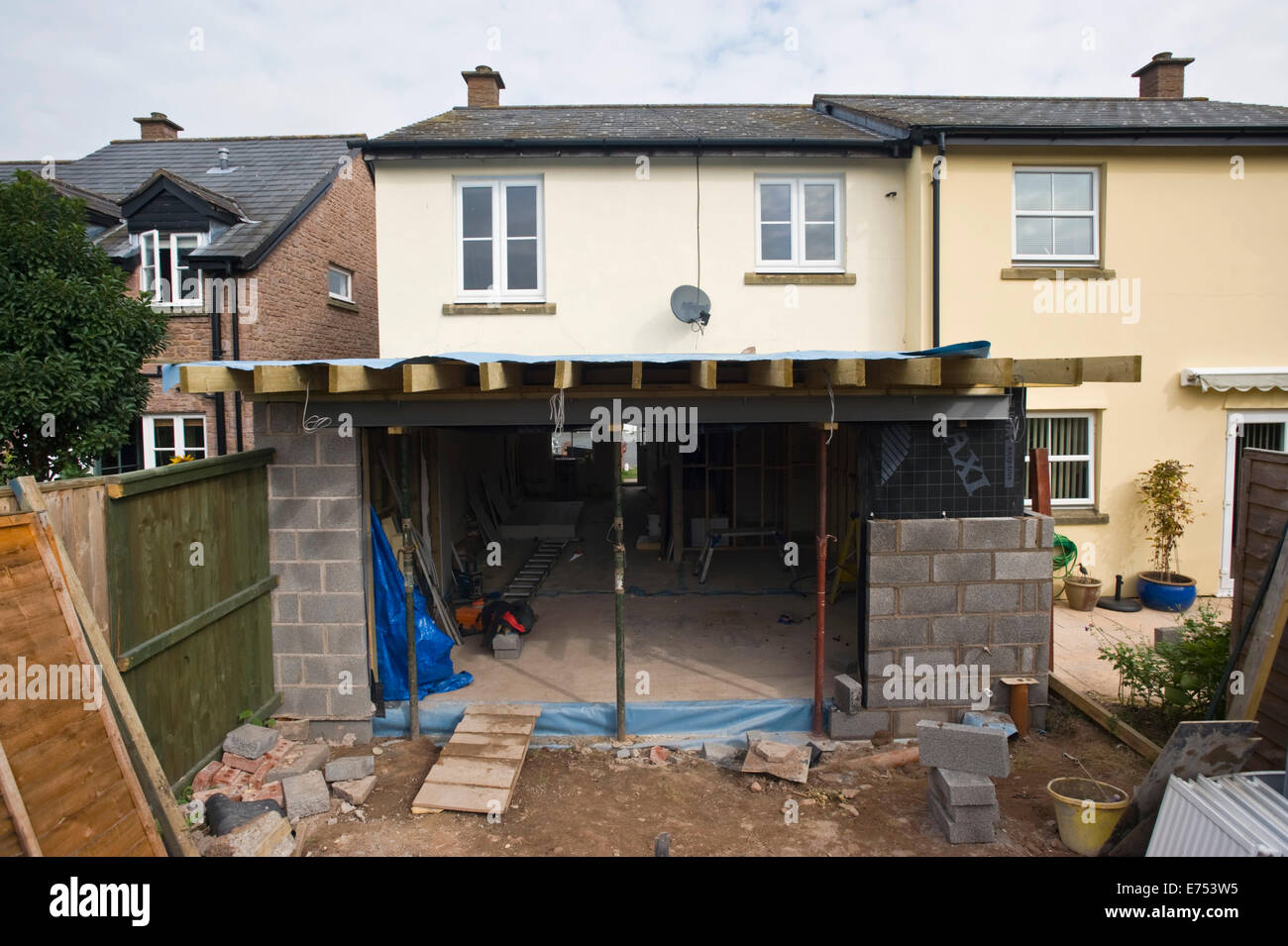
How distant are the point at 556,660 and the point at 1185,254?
Result: 10367 mm

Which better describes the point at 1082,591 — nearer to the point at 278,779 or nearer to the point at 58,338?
the point at 278,779

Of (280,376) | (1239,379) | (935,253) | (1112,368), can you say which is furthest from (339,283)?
(1239,379)

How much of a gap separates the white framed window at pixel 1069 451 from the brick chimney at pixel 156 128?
2032 centimetres

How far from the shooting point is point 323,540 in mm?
6770

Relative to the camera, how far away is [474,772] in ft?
19.4

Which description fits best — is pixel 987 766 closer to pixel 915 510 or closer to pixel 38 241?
pixel 915 510

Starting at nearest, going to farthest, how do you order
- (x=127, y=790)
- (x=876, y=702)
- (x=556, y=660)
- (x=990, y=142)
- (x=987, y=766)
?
Answer: (x=127, y=790)
(x=987, y=766)
(x=876, y=702)
(x=556, y=660)
(x=990, y=142)

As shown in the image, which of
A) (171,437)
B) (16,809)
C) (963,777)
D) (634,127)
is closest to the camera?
(16,809)

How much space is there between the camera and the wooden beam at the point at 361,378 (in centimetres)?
551

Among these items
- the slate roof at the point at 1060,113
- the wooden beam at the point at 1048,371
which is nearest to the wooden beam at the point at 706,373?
the wooden beam at the point at 1048,371

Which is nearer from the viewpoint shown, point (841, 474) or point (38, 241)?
point (38, 241)

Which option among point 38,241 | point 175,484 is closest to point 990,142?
point 175,484

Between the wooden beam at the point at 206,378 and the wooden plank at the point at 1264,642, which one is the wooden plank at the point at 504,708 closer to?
the wooden beam at the point at 206,378

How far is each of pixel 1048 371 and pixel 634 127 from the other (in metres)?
7.49
